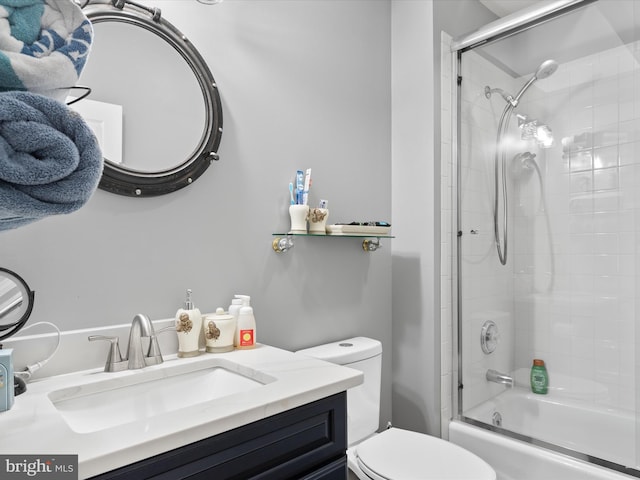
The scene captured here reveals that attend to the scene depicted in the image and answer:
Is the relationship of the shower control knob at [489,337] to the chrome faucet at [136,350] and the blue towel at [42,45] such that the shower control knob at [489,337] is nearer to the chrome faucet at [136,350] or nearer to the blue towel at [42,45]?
the chrome faucet at [136,350]

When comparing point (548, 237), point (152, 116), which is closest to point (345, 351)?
point (152, 116)

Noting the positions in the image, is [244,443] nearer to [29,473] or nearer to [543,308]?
[29,473]

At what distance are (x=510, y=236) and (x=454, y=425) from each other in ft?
3.00

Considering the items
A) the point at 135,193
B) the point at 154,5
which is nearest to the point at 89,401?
the point at 135,193

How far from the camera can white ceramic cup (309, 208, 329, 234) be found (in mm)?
1541

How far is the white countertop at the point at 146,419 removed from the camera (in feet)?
2.07

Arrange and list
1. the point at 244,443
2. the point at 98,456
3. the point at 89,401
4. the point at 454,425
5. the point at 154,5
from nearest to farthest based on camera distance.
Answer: the point at 98,456 < the point at 244,443 < the point at 89,401 < the point at 154,5 < the point at 454,425

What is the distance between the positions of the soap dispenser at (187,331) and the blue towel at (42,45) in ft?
2.52

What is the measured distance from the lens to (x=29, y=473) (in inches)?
24.3

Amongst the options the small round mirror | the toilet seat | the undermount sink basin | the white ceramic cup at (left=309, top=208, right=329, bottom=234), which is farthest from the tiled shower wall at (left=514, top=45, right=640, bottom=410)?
the small round mirror

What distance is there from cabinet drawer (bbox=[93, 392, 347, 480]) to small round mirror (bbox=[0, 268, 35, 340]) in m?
0.49

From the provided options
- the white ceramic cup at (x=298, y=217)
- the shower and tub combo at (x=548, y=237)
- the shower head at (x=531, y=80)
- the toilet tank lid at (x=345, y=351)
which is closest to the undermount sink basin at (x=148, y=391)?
the toilet tank lid at (x=345, y=351)

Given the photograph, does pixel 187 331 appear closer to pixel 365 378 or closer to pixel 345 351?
pixel 345 351

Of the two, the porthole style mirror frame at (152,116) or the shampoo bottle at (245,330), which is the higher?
the porthole style mirror frame at (152,116)
